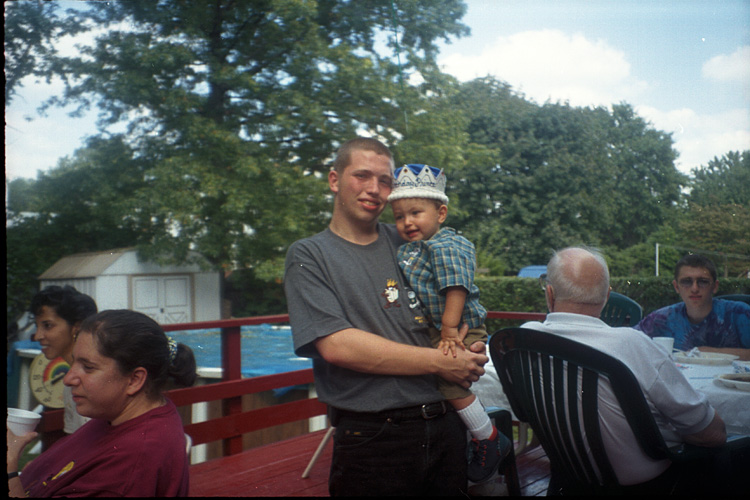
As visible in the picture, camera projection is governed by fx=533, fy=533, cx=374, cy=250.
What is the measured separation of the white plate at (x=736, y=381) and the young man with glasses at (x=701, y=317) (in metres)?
0.41

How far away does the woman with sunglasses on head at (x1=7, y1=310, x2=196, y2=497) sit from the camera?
44.1 inches

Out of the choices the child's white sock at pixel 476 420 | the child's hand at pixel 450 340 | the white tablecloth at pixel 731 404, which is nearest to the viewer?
the child's hand at pixel 450 340

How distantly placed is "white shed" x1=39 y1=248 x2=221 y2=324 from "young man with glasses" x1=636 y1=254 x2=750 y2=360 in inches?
75.9

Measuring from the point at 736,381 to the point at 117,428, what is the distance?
172 cm

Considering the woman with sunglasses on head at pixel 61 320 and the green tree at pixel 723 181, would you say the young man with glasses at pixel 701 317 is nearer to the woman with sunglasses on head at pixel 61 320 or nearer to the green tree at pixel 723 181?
the green tree at pixel 723 181

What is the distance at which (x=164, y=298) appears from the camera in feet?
7.51

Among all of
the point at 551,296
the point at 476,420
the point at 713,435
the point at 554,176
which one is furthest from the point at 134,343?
the point at 554,176

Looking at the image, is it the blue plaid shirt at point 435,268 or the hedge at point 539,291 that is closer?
the blue plaid shirt at point 435,268

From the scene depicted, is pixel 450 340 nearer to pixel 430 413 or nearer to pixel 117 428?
pixel 430 413

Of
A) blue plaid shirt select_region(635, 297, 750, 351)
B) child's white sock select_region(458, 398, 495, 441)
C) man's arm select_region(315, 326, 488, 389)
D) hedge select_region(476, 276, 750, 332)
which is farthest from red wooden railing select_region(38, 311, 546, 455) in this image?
man's arm select_region(315, 326, 488, 389)

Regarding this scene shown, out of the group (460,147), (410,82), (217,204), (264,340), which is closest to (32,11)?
(217,204)

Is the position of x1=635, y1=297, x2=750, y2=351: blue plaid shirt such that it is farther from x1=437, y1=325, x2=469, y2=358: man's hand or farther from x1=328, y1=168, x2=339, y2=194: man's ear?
x1=328, y1=168, x2=339, y2=194: man's ear

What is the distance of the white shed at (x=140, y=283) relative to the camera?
1958 millimetres

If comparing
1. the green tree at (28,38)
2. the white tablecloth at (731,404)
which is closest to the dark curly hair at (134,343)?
the green tree at (28,38)
